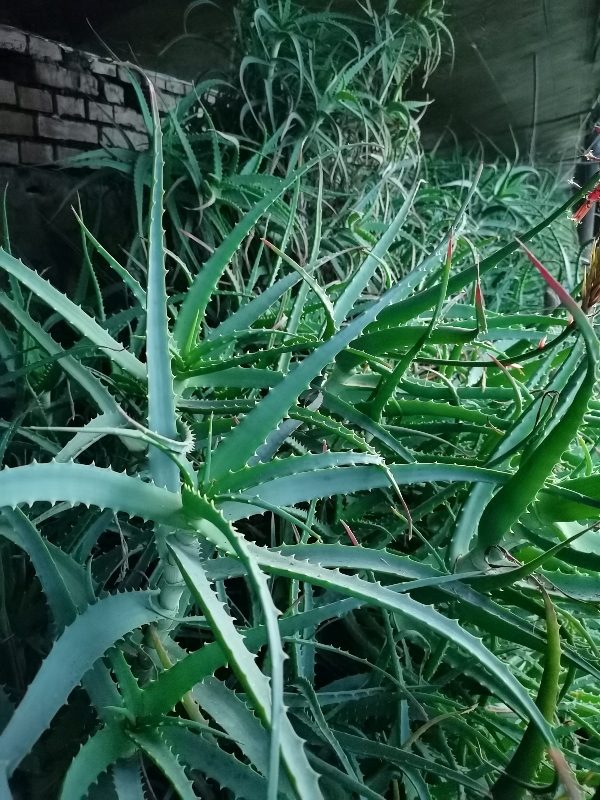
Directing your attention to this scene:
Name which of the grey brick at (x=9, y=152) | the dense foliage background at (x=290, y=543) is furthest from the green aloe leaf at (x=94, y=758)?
the grey brick at (x=9, y=152)

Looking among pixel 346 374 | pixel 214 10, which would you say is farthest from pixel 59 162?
pixel 346 374

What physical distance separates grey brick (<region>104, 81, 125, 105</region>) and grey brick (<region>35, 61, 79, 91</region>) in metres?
0.03

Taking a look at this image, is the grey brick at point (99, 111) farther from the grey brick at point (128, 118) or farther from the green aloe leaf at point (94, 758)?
the green aloe leaf at point (94, 758)

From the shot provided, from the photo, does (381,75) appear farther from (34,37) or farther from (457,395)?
(457,395)

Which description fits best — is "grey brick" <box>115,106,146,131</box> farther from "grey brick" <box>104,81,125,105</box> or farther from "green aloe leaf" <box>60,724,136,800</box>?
"green aloe leaf" <box>60,724,136,800</box>

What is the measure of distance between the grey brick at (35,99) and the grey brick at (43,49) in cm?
A: 4

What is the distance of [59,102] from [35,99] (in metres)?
0.03

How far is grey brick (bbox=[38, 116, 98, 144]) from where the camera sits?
632mm

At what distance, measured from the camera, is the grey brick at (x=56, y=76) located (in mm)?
612

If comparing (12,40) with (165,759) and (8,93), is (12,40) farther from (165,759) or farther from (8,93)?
(165,759)

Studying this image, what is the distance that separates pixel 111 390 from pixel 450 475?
0.29 meters

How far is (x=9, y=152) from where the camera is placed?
1.98ft

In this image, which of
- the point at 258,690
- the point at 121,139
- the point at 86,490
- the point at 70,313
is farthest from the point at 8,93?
the point at 258,690

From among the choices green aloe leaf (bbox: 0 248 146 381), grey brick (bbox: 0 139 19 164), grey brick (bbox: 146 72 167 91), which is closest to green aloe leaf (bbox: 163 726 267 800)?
green aloe leaf (bbox: 0 248 146 381)
